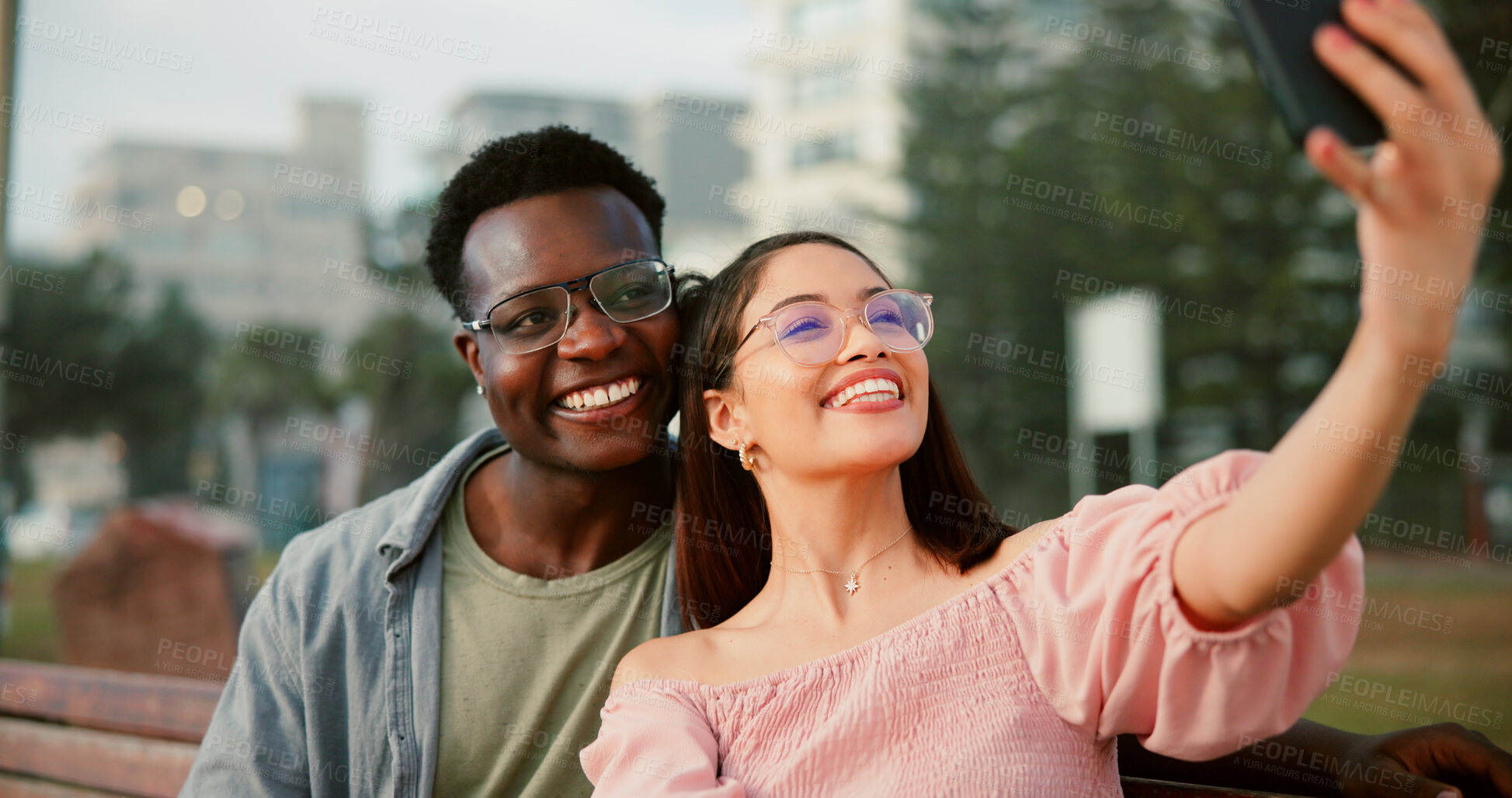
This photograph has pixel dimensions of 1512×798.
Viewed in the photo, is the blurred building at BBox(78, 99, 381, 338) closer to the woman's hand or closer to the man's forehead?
the man's forehead

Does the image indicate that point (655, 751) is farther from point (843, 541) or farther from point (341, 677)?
point (341, 677)

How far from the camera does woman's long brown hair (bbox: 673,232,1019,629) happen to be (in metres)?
2.79

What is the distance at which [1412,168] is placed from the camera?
1350mm

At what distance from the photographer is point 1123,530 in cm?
201

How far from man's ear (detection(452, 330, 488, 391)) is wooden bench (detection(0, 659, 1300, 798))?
1.24 meters

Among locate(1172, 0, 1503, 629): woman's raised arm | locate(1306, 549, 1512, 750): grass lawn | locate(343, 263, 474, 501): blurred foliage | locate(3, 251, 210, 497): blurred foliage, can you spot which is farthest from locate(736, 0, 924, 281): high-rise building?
locate(1172, 0, 1503, 629): woman's raised arm

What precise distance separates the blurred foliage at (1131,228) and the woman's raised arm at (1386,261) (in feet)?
54.9

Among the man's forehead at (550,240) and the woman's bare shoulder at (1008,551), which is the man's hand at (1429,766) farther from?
the man's forehead at (550,240)

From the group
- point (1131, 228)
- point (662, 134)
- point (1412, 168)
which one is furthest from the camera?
point (662, 134)

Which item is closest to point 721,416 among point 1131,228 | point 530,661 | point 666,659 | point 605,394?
point 605,394

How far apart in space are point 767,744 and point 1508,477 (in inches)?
809

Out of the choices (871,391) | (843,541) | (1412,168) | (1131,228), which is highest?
(1412,168)

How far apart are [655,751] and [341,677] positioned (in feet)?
4.13

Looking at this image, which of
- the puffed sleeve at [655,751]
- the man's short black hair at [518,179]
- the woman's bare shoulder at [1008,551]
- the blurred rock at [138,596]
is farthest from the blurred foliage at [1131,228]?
the puffed sleeve at [655,751]
